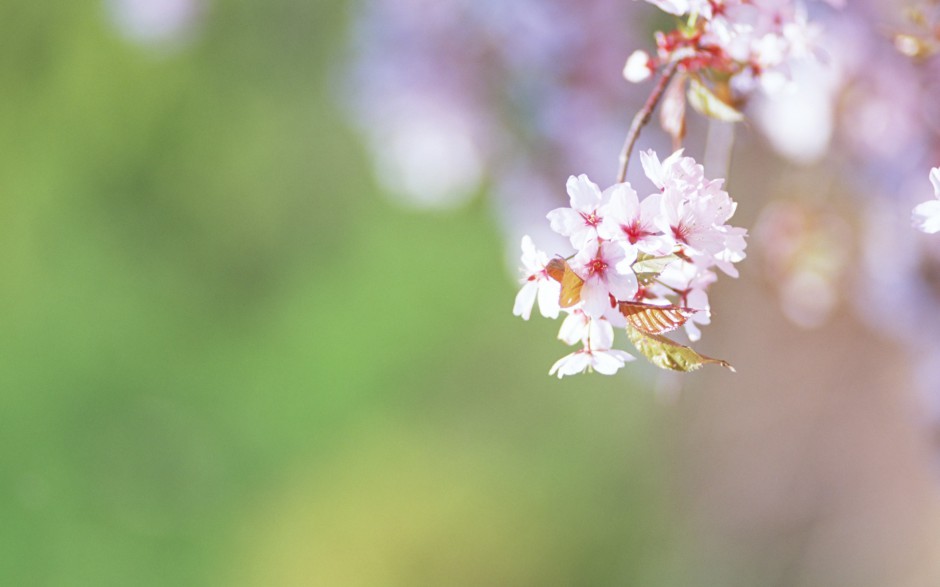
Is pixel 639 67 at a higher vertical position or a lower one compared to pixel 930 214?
higher

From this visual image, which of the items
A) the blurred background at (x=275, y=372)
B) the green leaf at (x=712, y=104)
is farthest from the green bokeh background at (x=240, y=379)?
the green leaf at (x=712, y=104)

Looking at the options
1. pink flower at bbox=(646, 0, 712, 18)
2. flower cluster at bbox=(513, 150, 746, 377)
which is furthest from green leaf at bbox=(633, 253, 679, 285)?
pink flower at bbox=(646, 0, 712, 18)

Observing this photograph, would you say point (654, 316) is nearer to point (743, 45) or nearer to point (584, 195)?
point (584, 195)

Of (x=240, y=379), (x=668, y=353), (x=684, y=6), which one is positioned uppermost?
(x=240, y=379)

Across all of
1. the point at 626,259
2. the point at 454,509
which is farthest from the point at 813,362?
the point at 626,259

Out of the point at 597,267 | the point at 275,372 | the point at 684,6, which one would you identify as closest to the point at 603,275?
the point at 597,267

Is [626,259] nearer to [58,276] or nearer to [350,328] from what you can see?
[350,328]

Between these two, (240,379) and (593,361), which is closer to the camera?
(593,361)
